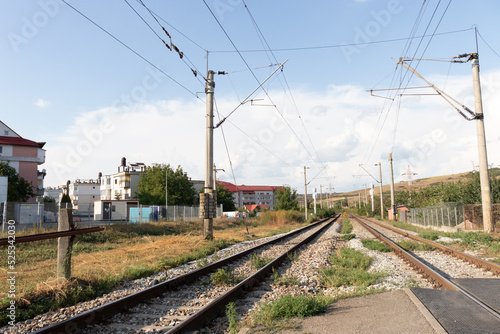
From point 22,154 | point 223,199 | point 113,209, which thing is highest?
point 22,154

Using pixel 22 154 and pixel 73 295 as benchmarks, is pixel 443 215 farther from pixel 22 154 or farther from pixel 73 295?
pixel 22 154

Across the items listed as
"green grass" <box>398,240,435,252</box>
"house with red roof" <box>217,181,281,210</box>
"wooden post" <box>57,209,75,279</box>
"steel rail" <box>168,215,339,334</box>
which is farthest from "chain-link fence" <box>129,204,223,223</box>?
"house with red roof" <box>217,181,281,210</box>

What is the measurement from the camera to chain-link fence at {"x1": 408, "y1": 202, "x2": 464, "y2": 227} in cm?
2838

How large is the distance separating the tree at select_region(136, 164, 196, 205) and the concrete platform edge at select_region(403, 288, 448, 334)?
68.0 m

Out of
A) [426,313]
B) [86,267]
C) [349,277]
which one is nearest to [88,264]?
[86,267]

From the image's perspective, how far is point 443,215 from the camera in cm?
3047

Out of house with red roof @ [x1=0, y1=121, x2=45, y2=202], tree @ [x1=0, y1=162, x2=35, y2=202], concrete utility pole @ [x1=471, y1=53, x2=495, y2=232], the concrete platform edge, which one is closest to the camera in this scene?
the concrete platform edge

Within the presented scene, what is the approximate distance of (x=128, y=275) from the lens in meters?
9.59

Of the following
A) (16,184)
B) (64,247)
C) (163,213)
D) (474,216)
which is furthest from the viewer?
(16,184)

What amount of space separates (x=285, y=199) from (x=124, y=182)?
162 ft

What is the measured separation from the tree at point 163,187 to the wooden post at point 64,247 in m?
64.6

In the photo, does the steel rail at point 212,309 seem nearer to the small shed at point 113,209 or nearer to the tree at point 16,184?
the tree at point 16,184

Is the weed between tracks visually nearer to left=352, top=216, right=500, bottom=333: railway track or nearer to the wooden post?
the wooden post

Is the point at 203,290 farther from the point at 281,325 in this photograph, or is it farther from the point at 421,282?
the point at 421,282
